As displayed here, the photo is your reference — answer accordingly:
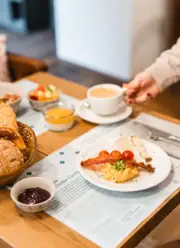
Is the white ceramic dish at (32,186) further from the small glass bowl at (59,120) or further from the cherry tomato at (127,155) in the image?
the small glass bowl at (59,120)

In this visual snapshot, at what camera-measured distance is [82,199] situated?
1.16 meters

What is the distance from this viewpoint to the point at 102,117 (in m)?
1.56

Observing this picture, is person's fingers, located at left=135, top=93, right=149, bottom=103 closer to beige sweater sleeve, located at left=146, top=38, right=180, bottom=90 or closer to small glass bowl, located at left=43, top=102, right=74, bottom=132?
beige sweater sleeve, located at left=146, top=38, right=180, bottom=90

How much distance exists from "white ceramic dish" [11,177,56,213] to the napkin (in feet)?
1.35

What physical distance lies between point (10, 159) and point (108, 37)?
2560mm

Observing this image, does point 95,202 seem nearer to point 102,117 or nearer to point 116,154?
point 116,154

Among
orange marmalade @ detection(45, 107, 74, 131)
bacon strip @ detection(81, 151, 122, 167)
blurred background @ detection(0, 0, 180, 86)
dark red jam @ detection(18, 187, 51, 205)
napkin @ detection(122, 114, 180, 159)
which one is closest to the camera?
dark red jam @ detection(18, 187, 51, 205)

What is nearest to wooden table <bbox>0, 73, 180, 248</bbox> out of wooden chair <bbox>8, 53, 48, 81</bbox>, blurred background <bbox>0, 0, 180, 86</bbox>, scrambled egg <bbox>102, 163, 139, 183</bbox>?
scrambled egg <bbox>102, 163, 139, 183</bbox>

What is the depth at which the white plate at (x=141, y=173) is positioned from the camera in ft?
3.80

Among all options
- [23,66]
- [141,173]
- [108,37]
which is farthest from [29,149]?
[108,37]

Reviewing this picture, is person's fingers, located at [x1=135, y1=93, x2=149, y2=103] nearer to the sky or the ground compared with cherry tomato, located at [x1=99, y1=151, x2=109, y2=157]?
nearer to the ground

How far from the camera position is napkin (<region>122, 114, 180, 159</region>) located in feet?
4.51

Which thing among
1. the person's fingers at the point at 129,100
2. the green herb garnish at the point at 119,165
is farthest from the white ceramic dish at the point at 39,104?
the green herb garnish at the point at 119,165

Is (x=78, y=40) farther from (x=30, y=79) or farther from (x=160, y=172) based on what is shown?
(x=160, y=172)
